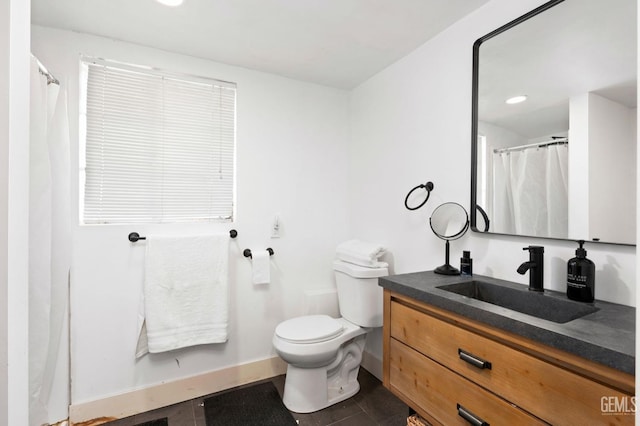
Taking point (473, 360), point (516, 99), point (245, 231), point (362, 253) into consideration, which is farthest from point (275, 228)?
point (516, 99)

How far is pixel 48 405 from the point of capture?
172 centimetres

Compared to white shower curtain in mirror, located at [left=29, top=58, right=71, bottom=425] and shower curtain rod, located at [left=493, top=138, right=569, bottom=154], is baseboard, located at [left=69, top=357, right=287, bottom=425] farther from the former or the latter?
shower curtain rod, located at [left=493, top=138, right=569, bottom=154]

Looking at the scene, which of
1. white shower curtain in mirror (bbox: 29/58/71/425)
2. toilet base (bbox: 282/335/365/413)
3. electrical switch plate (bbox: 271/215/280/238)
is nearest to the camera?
white shower curtain in mirror (bbox: 29/58/71/425)

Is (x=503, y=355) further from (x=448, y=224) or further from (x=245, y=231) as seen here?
(x=245, y=231)

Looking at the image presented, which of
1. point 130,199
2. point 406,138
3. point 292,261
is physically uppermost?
point 406,138

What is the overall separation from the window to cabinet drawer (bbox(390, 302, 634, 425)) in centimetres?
157

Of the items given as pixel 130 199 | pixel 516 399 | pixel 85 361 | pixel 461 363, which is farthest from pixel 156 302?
pixel 516 399

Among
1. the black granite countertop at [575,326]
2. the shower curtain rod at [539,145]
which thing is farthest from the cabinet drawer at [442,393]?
the shower curtain rod at [539,145]

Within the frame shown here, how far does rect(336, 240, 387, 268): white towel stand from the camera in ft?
6.69

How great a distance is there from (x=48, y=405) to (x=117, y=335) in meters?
0.46

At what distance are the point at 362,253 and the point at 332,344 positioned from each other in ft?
2.00

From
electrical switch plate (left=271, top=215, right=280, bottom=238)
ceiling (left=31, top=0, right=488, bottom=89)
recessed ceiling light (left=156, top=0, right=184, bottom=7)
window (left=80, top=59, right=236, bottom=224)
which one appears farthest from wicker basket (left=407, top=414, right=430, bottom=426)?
recessed ceiling light (left=156, top=0, right=184, bottom=7)

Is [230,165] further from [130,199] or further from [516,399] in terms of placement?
[516,399]

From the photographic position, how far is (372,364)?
232 cm
